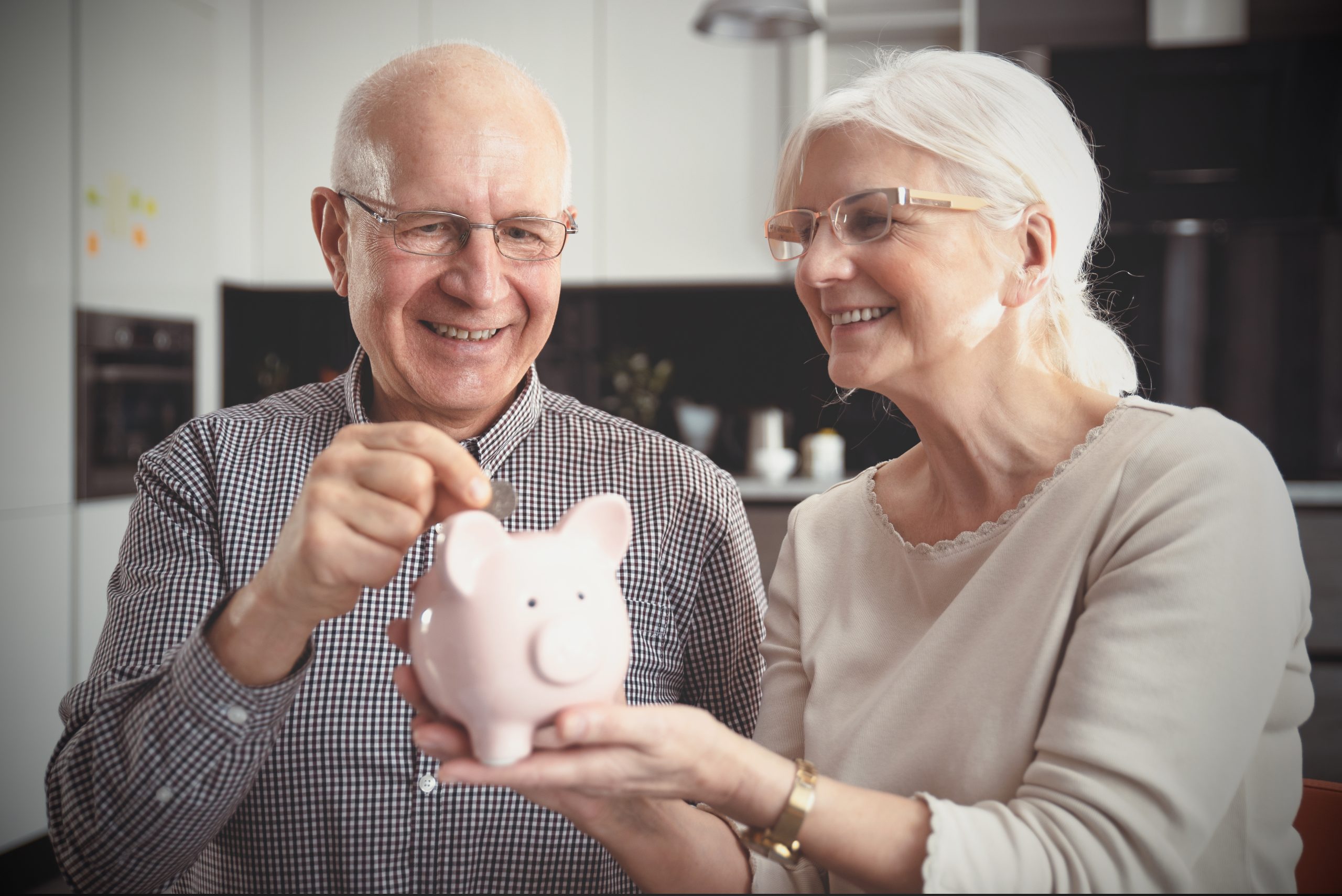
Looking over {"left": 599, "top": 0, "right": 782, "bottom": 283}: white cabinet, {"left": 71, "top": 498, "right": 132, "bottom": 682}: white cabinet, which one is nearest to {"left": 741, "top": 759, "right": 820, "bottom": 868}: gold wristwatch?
{"left": 71, "top": 498, "right": 132, "bottom": 682}: white cabinet

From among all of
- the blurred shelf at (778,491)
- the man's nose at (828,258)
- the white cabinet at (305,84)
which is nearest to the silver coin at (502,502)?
the man's nose at (828,258)

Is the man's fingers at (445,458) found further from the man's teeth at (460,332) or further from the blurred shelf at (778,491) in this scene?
the blurred shelf at (778,491)

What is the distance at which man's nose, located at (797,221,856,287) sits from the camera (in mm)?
1072

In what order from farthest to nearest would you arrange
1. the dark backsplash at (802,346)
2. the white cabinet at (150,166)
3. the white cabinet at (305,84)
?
the white cabinet at (305,84)
the dark backsplash at (802,346)
the white cabinet at (150,166)

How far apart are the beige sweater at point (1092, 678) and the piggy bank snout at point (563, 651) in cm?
23

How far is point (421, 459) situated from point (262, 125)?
3.67 metres

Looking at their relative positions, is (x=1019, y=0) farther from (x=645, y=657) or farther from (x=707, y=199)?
(x=645, y=657)

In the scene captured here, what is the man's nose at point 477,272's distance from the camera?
1214mm

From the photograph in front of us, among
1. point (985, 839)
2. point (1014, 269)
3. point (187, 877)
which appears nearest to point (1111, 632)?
point (985, 839)

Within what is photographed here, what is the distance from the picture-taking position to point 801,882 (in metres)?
1.06

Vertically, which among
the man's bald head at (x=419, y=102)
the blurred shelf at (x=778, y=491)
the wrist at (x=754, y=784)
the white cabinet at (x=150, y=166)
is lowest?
the blurred shelf at (x=778, y=491)

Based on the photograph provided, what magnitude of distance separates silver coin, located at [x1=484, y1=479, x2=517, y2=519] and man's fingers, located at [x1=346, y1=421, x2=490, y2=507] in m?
0.06

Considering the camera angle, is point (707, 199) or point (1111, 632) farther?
point (707, 199)

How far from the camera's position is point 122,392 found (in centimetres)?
328
